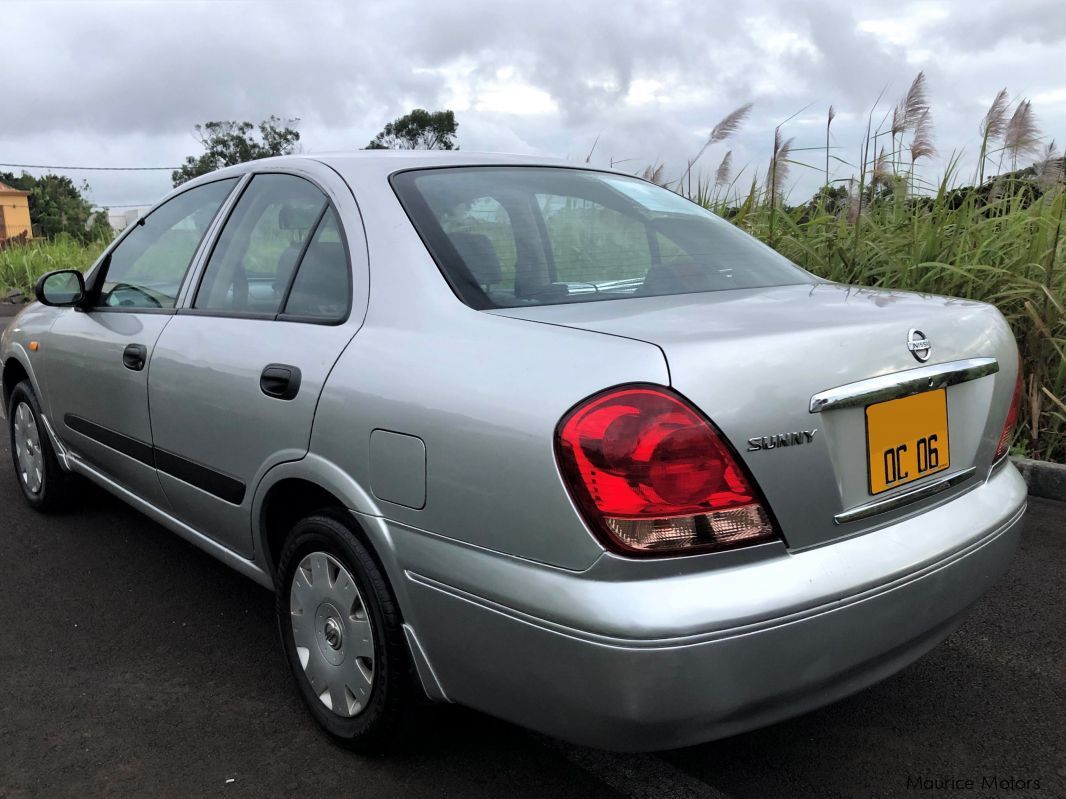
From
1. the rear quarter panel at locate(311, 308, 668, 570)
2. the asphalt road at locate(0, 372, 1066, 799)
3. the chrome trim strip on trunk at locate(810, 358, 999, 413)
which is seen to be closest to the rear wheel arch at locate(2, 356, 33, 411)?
the asphalt road at locate(0, 372, 1066, 799)

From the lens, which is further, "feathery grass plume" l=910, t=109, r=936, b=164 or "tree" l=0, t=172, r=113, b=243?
"tree" l=0, t=172, r=113, b=243

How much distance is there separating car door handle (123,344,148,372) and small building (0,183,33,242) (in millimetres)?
68524

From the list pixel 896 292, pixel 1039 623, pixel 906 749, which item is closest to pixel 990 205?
pixel 1039 623

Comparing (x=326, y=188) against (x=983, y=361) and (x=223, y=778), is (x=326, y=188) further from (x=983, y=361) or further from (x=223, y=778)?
(x=983, y=361)

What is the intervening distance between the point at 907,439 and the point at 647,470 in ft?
2.07

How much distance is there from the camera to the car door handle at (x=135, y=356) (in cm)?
300

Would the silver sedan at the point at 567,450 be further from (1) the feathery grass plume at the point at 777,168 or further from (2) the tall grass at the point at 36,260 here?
(2) the tall grass at the point at 36,260

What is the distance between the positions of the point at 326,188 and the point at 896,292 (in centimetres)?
154

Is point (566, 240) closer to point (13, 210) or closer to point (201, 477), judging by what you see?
point (201, 477)

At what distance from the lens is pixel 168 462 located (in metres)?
2.92

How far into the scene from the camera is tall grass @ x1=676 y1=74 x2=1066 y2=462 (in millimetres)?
4727

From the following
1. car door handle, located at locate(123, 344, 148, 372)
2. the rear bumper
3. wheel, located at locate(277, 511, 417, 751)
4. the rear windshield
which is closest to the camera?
the rear bumper

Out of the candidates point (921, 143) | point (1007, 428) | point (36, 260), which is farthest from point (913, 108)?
point (36, 260)

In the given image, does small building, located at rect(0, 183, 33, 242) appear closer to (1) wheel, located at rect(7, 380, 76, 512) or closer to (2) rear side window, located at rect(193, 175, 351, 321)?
(1) wheel, located at rect(7, 380, 76, 512)
